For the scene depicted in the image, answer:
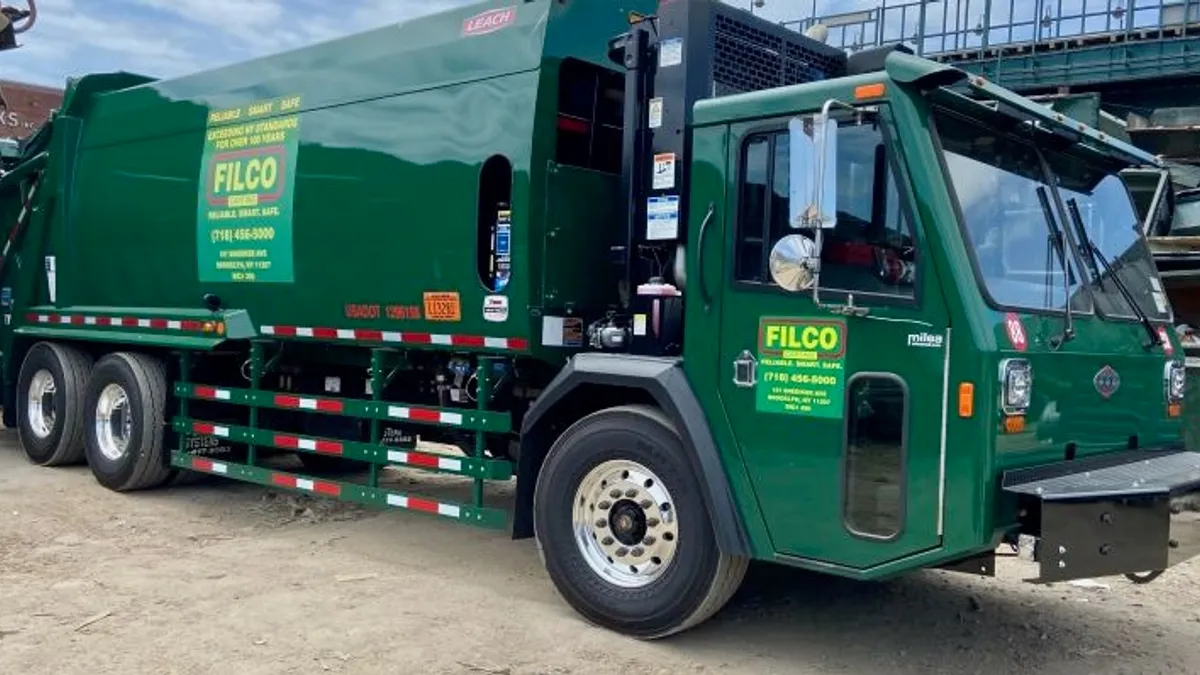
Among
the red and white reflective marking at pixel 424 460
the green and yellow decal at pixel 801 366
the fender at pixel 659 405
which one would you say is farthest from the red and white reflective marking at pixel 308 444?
the green and yellow decal at pixel 801 366

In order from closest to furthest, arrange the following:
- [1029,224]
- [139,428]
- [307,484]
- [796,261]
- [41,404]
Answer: [796,261]
[1029,224]
[307,484]
[139,428]
[41,404]

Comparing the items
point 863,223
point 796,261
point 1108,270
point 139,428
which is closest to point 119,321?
point 139,428

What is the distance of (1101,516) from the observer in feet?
12.8

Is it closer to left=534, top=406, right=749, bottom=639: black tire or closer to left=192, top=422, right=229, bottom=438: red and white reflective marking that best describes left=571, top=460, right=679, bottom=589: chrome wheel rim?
left=534, top=406, right=749, bottom=639: black tire

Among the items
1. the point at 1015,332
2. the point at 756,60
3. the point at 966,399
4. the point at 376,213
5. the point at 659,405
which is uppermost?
the point at 756,60

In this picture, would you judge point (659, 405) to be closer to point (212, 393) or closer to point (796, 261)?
point (796, 261)

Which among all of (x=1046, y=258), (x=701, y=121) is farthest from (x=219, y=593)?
(x=1046, y=258)

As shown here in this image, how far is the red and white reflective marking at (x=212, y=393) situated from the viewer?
7.53 m

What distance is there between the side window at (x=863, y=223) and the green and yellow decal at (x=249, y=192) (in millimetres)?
3629

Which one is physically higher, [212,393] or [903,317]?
[903,317]

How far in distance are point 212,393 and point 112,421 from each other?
128 centimetres

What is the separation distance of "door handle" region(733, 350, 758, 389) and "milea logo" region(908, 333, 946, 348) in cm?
71

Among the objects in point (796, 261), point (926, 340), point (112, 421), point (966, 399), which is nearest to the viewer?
point (966, 399)

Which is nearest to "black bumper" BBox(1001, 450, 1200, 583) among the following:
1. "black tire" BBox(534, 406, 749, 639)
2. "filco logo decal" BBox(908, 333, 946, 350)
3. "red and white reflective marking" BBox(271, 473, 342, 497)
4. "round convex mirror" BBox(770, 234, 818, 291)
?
"filco logo decal" BBox(908, 333, 946, 350)
